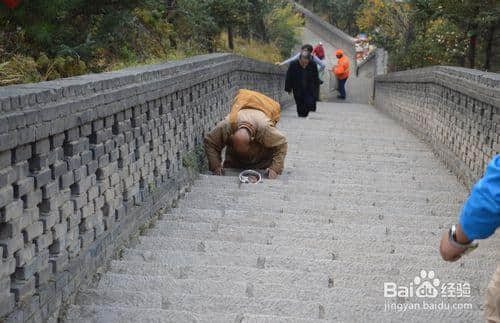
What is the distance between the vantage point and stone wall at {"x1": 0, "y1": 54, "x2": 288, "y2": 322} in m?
3.92

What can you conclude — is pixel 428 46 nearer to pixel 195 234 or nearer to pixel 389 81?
pixel 389 81

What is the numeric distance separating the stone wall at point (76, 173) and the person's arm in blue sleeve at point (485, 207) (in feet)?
6.98

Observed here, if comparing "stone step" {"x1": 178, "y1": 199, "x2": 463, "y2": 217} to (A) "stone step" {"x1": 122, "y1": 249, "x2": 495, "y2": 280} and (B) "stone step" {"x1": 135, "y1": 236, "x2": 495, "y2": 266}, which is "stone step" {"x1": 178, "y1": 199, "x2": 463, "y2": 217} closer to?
(B) "stone step" {"x1": 135, "y1": 236, "x2": 495, "y2": 266}

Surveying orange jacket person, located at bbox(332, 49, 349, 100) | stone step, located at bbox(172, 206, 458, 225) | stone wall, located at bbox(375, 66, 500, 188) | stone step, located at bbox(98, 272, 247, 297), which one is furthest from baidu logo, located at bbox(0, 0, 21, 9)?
→ orange jacket person, located at bbox(332, 49, 349, 100)

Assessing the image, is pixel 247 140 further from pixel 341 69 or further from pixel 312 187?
pixel 341 69

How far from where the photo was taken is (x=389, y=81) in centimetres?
2256

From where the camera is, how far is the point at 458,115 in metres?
10.2

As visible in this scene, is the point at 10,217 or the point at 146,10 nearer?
the point at 10,217

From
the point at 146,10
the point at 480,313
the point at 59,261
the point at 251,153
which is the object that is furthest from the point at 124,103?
the point at 146,10

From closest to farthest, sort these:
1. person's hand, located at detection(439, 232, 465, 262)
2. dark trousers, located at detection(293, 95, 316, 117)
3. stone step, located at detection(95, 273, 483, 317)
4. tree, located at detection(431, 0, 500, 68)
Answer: person's hand, located at detection(439, 232, 465, 262) → stone step, located at detection(95, 273, 483, 317) → tree, located at detection(431, 0, 500, 68) → dark trousers, located at detection(293, 95, 316, 117)

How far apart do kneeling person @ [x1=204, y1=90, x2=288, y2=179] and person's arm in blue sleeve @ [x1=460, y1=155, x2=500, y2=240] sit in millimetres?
6011

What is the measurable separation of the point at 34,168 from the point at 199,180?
180 inches

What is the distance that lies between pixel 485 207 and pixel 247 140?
20.2 feet

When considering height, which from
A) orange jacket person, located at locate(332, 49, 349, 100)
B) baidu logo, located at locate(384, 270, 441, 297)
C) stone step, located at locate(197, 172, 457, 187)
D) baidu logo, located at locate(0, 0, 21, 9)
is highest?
baidu logo, located at locate(0, 0, 21, 9)
